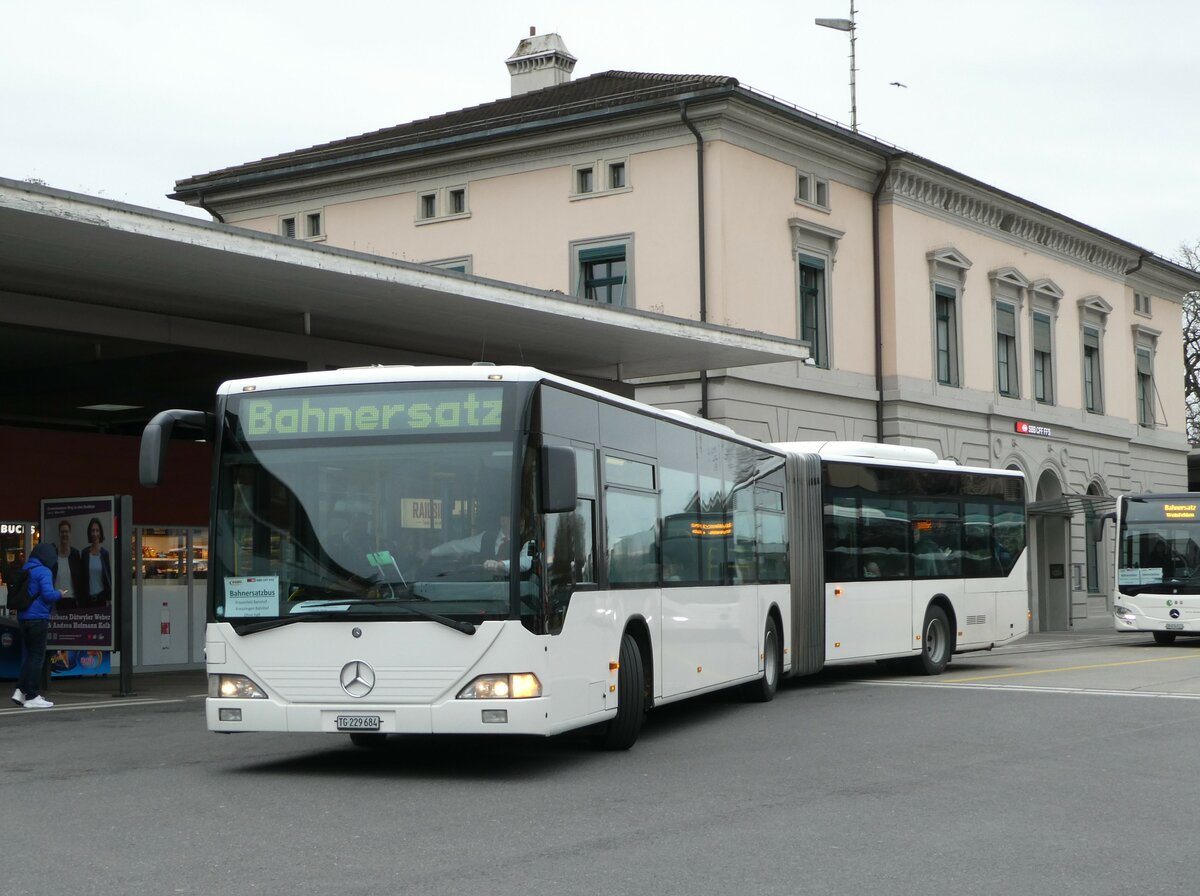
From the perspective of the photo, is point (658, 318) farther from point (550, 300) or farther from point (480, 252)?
point (480, 252)

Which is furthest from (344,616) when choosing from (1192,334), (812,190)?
(1192,334)

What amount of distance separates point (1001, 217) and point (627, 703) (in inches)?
1175

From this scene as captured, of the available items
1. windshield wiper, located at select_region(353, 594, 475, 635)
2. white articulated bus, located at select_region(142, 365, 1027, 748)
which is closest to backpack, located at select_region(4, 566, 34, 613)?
white articulated bus, located at select_region(142, 365, 1027, 748)

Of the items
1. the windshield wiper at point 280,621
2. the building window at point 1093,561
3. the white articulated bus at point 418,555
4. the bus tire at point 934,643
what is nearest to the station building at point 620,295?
the building window at point 1093,561

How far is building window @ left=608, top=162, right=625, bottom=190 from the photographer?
31.8m

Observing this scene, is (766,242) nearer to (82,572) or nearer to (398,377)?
(82,572)

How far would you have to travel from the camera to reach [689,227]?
1208 inches

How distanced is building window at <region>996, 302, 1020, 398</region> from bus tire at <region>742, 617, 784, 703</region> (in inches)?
921

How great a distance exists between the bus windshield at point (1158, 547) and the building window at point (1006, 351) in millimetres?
8766

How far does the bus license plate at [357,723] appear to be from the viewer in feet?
34.8

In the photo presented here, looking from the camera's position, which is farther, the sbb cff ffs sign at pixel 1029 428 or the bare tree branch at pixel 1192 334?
the bare tree branch at pixel 1192 334

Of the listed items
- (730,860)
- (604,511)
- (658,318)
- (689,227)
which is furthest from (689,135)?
(730,860)

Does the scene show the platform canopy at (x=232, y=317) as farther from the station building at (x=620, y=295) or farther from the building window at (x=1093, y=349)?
the building window at (x=1093, y=349)

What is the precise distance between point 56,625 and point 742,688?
27.6 ft
